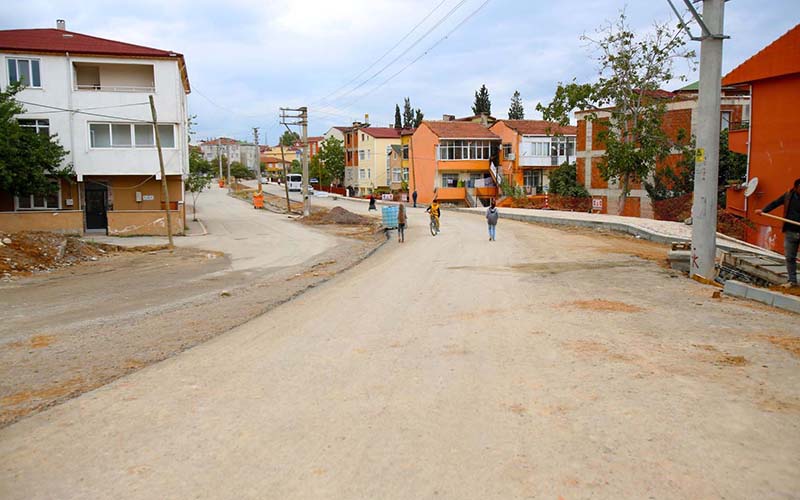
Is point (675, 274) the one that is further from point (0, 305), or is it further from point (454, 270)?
point (0, 305)

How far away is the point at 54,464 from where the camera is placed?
15.3 ft

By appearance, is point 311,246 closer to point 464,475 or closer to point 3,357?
point 3,357

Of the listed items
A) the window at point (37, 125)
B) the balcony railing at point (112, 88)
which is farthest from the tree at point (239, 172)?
the window at point (37, 125)

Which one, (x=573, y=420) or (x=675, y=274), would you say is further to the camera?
(x=675, y=274)

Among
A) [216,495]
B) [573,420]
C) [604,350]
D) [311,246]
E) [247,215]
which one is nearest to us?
[216,495]

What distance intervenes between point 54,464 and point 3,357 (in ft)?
15.6

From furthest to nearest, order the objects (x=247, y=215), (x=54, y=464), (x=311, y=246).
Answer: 1. (x=247, y=215)
2. (x=311, y=246)
3. (x=54, y=464)

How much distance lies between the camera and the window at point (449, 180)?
6638 centimetres

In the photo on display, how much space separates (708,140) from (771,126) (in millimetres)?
9428

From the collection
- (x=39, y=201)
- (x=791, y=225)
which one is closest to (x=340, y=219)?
(x=39, y=201)

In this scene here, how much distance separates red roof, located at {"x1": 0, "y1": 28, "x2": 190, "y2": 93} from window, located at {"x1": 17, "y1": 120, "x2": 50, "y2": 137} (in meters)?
3.44

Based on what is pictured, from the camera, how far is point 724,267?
44.2 ft

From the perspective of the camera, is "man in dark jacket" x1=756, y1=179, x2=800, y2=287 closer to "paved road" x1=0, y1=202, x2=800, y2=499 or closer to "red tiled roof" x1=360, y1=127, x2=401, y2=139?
"paved road" x1=0, y1=202, x2=800, y2=499

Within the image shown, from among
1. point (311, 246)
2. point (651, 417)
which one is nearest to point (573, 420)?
point (651, 417)
